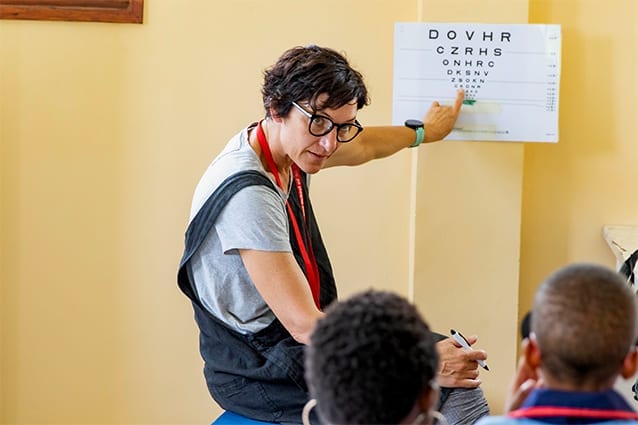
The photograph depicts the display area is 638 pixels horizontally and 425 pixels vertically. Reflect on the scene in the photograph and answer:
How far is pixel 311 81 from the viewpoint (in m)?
1.93

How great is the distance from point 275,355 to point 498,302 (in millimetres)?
825

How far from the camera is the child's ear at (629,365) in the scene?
1.15m

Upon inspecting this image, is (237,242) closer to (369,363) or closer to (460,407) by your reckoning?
(460,407)

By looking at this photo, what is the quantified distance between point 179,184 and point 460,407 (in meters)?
1.08

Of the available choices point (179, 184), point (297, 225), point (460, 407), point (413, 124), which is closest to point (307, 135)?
point (297, 225)

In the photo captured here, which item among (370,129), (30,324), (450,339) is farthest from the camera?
(30,324)

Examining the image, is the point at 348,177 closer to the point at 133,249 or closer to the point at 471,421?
the point at 133,249

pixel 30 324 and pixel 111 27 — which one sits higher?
pixel 111 27

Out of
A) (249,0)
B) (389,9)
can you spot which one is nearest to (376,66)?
(389,9)

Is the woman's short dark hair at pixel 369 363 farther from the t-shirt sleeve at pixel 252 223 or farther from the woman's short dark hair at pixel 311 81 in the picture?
the woman's short dark hair at pixel 311 81

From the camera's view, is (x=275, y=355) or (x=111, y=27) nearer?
(x=275, y=355)

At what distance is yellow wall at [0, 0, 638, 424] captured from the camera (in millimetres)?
2525

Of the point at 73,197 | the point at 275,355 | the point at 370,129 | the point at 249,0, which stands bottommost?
the point at 275,355

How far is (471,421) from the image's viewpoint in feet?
6.65
